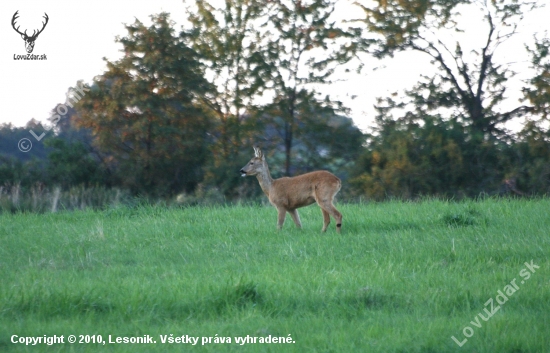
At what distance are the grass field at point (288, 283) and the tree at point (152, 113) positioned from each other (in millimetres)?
14039

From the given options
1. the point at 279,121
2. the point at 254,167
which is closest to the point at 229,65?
the point at 279,121

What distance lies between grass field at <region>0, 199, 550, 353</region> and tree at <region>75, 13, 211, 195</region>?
1404 centimetres

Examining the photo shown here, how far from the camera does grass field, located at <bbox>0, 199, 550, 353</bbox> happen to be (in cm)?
646

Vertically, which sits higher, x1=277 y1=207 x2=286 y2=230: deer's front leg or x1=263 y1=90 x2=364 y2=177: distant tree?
x1=263 y1=90 x2=364 y2=177: distant tree

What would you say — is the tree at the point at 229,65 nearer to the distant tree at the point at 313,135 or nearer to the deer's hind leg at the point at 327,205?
the distant tree at the point at 313,135

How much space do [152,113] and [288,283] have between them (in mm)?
19716

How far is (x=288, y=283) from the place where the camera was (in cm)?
798

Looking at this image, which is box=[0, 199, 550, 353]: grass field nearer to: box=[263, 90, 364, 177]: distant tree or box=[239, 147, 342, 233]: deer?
box=[239, 147, 342, 233]: deer

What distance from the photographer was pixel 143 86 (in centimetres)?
2688

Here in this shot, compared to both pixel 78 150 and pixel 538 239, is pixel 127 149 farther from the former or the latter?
pixel 538 239

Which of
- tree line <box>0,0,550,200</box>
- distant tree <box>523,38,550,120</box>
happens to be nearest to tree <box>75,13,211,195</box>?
Answer: tree line <box>0,0,550,200</box>

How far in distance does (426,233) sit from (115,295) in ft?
18.1

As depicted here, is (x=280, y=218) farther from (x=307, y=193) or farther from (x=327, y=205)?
(x=327, y=205)

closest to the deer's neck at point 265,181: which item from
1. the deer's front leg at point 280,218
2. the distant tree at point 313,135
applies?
the deer's front leg at point 280,218
